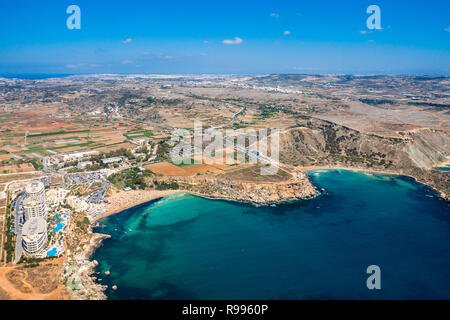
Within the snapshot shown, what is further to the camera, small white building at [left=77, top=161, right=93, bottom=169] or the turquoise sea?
small white building at [left=77, top=161, right=93, bottom=169]

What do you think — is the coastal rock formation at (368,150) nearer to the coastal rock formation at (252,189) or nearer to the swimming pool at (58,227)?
the coastal rock formation at (252,189)

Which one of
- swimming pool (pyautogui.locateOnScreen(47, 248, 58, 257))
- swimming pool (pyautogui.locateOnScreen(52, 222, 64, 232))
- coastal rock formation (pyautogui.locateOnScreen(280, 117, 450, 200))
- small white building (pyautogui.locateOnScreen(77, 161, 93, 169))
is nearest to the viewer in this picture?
swimming pool (pyautogui.locateOnScreen(47, 248, 58, 257))

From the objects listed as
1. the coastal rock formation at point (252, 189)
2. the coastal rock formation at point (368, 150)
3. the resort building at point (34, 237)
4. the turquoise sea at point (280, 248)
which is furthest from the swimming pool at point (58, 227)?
the coastal rock formation at point (368, 150)

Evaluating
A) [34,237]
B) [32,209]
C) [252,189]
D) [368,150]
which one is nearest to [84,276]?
[34,237]

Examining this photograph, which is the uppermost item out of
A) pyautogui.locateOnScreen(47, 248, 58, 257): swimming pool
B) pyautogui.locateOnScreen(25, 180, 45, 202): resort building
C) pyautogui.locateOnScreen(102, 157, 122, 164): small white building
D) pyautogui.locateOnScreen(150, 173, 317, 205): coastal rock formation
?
pyautogui.locateOnScreen(102, 157, 122, 164): small white building

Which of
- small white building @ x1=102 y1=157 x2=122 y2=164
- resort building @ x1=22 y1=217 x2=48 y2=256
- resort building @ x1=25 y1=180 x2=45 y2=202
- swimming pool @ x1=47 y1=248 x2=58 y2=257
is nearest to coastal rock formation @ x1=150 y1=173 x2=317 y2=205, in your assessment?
small white building @ x1=102 y1=157 x2=122 y2=164

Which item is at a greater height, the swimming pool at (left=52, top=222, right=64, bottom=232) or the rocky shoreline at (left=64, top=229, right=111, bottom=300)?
the swimming pool at (left=52, top=222, right=64, bottom=232)

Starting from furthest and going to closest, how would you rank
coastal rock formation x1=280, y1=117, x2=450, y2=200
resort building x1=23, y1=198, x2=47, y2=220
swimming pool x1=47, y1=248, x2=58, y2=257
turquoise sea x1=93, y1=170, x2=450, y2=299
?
1. coastal rock formation x1=280, y1=117, x2=450, y2=200
2. resort building x1=23, y1=198, x2=47, y2=220
3. swimming pool x1=47, y1=248, x2=58, y2=257
4. turquoise sea x1=93, y1=170, x2=450, y2=299

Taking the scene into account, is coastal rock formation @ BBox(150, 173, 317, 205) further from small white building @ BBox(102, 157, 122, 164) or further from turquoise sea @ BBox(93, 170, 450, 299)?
small white building @ BBox(102, 157, 122, 164)
